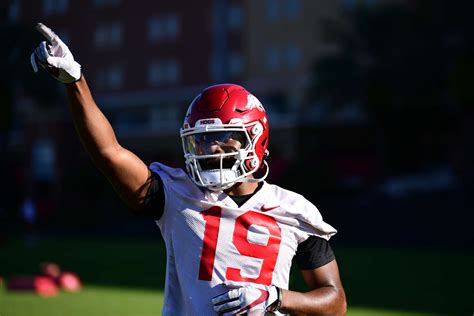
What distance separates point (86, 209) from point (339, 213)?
10.9 metres

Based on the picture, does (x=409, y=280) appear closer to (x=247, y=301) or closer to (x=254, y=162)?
(x=254, y=162)

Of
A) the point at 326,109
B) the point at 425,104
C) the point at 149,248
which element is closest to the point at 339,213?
the point at 149,248

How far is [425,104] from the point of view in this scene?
36.5 meters

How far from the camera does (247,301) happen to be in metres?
3.44

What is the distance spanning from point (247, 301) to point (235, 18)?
4481cm

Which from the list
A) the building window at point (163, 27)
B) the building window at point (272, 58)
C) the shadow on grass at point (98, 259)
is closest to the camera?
the shadow on grass at point (98, 259)

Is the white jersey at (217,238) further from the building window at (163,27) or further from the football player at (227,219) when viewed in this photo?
the building window at (163,27)

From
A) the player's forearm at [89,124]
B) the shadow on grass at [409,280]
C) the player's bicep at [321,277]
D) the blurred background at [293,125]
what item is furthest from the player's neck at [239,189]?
the shadow on grass at [409,280]

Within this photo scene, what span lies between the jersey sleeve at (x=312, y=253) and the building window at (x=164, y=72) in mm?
44936

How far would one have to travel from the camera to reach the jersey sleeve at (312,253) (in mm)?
3895

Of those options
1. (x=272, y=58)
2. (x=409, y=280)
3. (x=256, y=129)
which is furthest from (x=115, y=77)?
(x=256, y=129)

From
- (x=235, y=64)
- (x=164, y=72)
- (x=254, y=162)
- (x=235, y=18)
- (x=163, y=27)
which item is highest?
(x=235, y=18)

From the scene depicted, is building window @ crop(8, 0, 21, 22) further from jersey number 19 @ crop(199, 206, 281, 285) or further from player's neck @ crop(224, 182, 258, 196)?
jersey number 19 @ crop(199, 206, 281, 285)

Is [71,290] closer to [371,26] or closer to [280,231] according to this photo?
[280,231]
